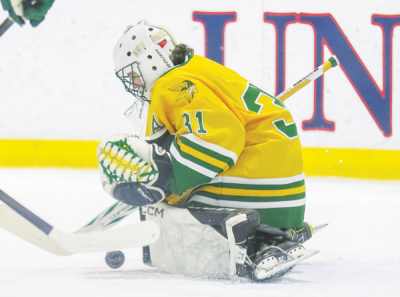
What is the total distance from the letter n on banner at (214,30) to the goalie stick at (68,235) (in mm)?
2565

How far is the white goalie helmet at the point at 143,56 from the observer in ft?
6.19

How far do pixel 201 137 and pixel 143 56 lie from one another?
14.2 inches

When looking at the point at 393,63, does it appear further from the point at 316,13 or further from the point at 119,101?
the point at 119,101

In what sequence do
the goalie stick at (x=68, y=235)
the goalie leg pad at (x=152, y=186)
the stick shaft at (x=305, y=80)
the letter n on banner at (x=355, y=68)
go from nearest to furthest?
the goalie stick at (x=68, y=235) → the goalie leg pad at (x=152, y=186) → the stick shaft at (x=305, y=80) → the letter n on banner at (x=355, y=68)

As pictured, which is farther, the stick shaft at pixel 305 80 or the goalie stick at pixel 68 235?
the stick shaft at pixel 305 80

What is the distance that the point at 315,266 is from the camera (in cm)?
203

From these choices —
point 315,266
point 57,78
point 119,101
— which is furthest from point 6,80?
point 315,266

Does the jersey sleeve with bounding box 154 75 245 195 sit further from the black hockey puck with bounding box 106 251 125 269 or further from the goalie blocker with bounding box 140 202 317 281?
the black hockey puck with bounding box 106 251 125 269

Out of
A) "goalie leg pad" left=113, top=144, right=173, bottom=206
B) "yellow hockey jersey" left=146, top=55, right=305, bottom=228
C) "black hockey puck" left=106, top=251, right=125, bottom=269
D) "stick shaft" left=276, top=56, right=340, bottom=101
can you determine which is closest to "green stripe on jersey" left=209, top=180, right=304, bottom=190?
"yellow hockey jersey" left=146, top=55, right=305, bottom=228

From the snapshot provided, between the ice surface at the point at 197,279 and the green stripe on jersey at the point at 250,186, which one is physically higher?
the green stripe on jersey at the point at 250,186

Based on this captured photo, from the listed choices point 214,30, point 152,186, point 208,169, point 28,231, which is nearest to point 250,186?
point 208,169

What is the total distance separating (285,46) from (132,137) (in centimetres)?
248

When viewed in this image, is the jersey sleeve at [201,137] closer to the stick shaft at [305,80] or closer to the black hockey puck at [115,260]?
the black hockey puck at [115,260]

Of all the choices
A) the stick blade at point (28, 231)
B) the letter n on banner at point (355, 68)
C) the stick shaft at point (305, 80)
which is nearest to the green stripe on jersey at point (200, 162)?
the stick blade at point (28, 231)
